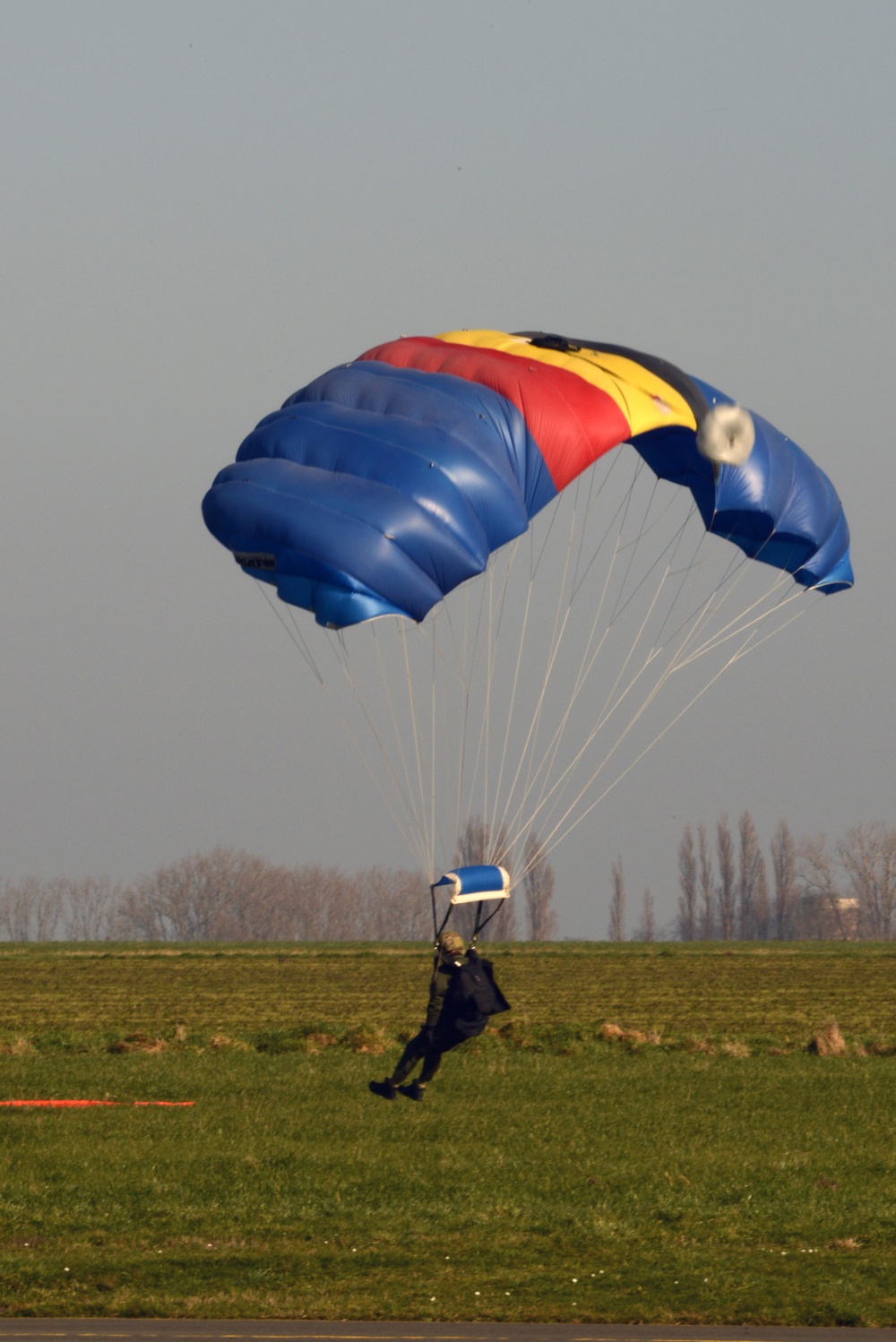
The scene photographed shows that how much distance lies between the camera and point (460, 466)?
18.4 m

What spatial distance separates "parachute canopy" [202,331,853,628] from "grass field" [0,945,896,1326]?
629 cm

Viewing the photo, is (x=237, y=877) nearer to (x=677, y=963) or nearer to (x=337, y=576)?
(x=677, y=963)

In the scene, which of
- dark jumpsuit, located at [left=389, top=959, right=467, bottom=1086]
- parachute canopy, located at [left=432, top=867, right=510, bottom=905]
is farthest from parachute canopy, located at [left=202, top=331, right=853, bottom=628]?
dark jumpsuit, located at [left=389, top=959, right=467, bottom=1086]

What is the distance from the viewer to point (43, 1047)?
104 feet

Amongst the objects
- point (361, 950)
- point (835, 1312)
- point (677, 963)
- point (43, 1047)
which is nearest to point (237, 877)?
point (361, 950)

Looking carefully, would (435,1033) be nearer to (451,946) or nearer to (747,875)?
(451,946)

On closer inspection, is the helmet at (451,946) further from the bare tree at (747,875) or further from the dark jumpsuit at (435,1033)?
the bare tree at (747,875)

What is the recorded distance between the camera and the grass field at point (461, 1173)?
15.2 meters

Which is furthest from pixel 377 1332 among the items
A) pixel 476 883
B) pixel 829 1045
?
pixel 829 1045

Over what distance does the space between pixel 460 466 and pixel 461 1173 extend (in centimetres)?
801

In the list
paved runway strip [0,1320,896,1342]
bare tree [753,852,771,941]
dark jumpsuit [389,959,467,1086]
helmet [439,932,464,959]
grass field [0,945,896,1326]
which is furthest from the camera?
bare tree [753,852,771,941]

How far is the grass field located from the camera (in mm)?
15211

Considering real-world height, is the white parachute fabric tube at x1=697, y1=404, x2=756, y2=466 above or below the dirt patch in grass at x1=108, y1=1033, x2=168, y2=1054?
above

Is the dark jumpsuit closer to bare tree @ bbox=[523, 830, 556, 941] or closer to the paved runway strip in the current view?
the paved runway strip
